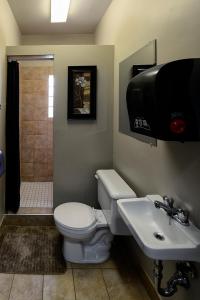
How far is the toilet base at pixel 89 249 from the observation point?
2393 mm

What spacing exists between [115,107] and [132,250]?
153 centimetres

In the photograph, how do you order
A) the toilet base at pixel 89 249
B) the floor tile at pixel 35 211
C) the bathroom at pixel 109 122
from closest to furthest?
the bathroom at pixel 109 122
the toilet base at pixel 89 249
the floor tile at pixel 35 211

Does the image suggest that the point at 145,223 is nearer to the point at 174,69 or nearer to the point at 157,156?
the point at 157,156

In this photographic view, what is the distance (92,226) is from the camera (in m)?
2.31

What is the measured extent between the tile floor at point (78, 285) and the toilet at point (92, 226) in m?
0.14

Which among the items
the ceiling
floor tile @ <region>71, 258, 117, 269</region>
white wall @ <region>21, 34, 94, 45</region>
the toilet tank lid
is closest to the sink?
the toilet tank lid

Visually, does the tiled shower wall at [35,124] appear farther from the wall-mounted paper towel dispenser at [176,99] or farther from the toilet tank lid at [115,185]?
the wall-mounted paper towel dispenser at [176,99]

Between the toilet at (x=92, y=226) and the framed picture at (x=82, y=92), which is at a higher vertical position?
the framed picture at (x=82, y=92)

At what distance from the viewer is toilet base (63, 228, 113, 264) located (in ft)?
7.85

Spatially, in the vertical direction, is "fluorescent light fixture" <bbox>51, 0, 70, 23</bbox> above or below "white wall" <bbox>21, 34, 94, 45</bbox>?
below

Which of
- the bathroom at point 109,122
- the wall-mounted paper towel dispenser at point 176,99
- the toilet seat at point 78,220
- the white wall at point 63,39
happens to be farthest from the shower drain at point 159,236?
the white wall at point 63,39

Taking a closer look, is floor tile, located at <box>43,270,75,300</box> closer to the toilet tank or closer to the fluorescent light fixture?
the toilet tank

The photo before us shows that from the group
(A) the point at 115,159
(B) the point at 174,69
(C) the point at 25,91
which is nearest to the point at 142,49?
(B) the point at 174,69

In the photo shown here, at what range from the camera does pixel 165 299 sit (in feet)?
5.70
